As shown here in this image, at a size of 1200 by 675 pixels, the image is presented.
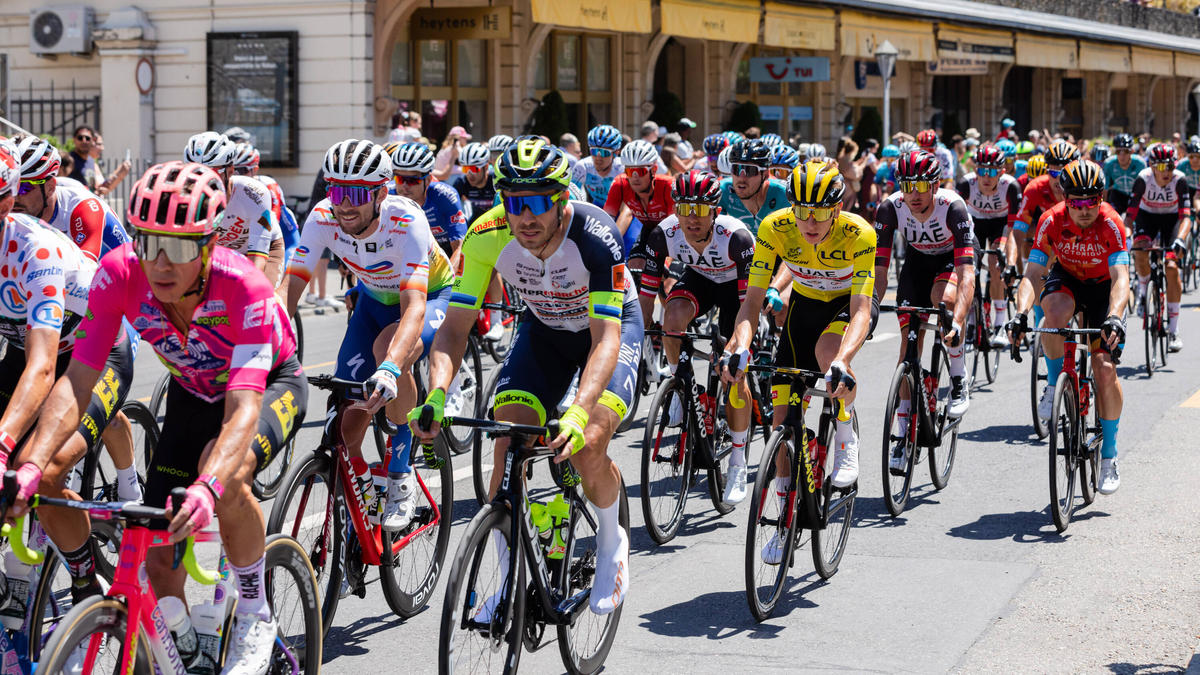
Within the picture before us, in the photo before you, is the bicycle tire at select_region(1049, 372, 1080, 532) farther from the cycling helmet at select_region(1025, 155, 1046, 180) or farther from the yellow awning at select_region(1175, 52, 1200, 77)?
the yellow awning at select_region(1175, 52, 1200, 77)

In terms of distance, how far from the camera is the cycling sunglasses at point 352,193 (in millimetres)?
6379

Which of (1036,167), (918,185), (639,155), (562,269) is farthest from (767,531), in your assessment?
(1036,167)

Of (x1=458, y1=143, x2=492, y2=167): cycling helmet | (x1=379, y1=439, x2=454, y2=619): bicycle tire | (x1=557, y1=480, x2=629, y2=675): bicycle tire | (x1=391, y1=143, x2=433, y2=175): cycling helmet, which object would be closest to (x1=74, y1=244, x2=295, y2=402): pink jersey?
(x1=557, y1=480, x2=629, y2=675): bicycle tire

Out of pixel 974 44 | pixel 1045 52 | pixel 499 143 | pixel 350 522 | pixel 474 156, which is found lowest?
pixel 350 522

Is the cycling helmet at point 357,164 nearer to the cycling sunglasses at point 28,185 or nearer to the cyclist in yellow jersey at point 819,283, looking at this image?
the cycling sunglasses at point 28,185

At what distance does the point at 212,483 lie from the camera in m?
4.11

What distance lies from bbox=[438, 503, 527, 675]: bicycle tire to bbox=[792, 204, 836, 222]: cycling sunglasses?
9.63 ft

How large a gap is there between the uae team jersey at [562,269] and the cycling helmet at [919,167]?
428 cm

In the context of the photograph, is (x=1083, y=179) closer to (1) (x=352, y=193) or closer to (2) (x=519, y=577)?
(1) (x=352, y=193)

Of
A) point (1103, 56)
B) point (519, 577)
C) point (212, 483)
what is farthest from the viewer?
point (1103, 56)

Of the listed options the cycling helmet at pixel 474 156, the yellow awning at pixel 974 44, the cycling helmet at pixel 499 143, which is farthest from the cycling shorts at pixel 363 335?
the yellow awning at pixel 974 44

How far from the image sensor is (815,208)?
24.1 ft

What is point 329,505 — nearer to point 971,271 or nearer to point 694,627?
point 694,627

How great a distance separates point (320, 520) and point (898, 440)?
387 cm
